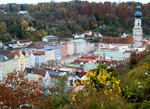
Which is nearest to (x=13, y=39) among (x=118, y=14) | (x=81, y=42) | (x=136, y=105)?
(x=81, y=42)

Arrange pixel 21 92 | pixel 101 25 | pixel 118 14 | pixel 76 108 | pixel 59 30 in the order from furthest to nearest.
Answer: pixel 118 14 < pixel 101 25 < pixel 59 30 < pixel 21 92 < pixel 76 108

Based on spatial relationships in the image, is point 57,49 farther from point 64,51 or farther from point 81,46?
point 81,46

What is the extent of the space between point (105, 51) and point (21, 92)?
20.5m

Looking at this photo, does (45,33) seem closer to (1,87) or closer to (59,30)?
(59,30)

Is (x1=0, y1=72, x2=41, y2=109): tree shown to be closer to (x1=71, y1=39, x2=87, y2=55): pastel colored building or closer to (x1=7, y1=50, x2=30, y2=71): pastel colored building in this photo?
(x1=7, y1=50, x2=30, y2=71): pastel colored building

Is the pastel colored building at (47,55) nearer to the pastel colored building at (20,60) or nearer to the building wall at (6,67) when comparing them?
the pastel colored building at (20,60)

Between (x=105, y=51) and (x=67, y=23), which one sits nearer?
(x=105, y=51)

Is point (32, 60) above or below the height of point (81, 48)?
above

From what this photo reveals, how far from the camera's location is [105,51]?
27.6 meters

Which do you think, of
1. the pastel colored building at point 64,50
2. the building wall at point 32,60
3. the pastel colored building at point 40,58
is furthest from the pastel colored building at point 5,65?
the pastel colored building at point 64,50

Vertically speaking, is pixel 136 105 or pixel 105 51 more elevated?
pixel 136 105

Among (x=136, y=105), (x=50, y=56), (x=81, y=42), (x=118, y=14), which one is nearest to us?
(x=136, y=105)

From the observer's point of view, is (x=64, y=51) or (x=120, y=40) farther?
(x=120, y=40)

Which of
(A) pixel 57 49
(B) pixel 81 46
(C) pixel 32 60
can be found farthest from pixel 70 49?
(C) pixel 32 60
